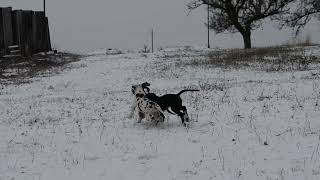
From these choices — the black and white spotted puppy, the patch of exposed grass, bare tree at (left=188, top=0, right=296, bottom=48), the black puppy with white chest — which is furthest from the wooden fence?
the black puppy with white chest

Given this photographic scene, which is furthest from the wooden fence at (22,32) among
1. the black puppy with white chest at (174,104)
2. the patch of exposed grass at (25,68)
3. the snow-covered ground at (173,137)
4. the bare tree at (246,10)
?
the black puppy with white chest at (174,104)

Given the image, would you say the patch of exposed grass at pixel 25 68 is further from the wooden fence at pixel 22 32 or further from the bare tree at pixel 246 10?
the bare tree at pixel 246 10

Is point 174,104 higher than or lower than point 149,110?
higher

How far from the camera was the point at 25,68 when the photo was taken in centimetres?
2717

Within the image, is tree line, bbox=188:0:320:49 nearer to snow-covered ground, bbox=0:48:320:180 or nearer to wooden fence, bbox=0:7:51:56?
wooden fence, bbox=0:7:51:56

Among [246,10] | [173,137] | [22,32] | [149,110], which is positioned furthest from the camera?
[246,10]

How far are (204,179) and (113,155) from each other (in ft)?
6.48

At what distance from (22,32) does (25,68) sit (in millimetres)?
7560

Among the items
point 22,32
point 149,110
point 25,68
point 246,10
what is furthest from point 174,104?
point 246,10

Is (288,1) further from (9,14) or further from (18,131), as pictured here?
(18,131)

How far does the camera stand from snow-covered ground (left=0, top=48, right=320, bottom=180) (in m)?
7.53

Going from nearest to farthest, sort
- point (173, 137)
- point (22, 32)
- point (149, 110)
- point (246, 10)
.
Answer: point (173, 137), point (149, 110), point (22, 32), point (246, 10)

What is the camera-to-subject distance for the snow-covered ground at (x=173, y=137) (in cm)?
753

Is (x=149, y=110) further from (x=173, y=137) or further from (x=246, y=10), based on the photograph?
(x=246, y=10)
